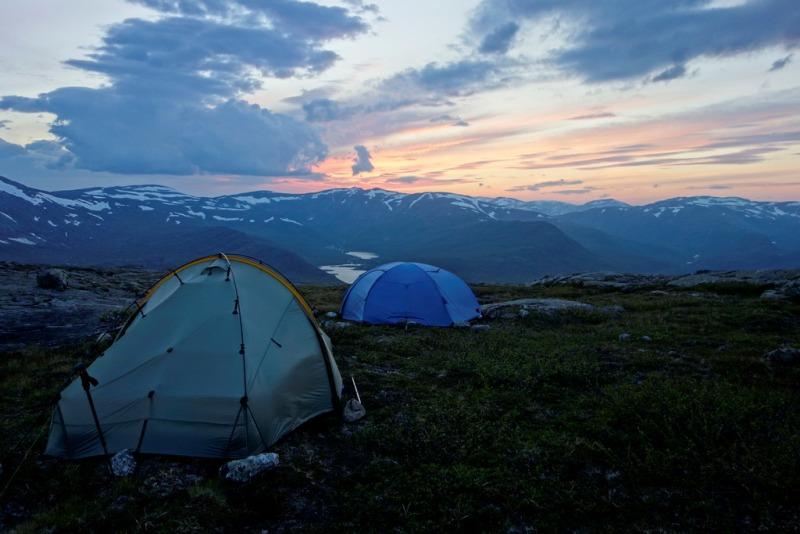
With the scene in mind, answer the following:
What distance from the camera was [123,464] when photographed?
739 centimetres

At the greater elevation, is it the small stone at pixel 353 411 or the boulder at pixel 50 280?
the boulder at pixel 50 280

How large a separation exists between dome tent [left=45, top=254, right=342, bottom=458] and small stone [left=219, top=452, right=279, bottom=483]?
0.55 meters

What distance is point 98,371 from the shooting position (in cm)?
861

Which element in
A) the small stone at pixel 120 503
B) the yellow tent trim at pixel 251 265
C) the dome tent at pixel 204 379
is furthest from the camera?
the yellow tent trim at pixel 251 265

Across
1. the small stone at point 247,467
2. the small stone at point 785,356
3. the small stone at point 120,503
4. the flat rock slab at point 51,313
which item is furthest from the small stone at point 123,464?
the small stone at point 785,356

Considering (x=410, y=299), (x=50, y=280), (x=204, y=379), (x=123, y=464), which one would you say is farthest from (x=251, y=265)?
(x=50, y=280)

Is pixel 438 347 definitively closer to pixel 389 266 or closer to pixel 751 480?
pixel 389 266

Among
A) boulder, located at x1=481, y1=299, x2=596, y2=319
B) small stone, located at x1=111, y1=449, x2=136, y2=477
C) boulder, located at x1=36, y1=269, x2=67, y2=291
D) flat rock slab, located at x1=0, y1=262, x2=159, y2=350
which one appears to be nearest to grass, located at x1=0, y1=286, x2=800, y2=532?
small stone, located at x1=111, y1=449, x2=136, y2=477

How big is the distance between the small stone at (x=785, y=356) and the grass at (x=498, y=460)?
42cm

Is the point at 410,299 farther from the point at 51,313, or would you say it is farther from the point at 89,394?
the point at 51,313

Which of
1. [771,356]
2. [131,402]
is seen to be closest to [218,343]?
[131,402]

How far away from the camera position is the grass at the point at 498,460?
613cm

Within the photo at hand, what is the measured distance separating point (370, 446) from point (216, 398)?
2.91 m

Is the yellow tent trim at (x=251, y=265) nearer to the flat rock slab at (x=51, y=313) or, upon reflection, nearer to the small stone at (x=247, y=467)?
the small stone at (x=247, y=467)
